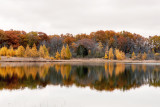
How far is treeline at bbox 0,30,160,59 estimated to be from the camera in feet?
233

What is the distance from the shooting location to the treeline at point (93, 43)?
71.1 metres

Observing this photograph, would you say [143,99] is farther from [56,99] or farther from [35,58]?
[35,58]

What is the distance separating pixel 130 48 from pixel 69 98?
78.4m

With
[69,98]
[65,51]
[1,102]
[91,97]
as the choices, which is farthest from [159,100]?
[65,51]

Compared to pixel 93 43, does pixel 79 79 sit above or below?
below

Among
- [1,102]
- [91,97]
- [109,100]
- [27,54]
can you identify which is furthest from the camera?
[27,54]

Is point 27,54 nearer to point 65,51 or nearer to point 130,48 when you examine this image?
point 65,51

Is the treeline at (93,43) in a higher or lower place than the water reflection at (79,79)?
higher

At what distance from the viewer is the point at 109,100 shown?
401 inches

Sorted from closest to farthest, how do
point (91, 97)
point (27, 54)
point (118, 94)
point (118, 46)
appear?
point (91, 97) < point (118, 94) < point (27, 54) < point (118, 46)

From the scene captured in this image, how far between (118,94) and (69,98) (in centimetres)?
316

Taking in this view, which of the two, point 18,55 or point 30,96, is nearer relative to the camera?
point 30,96

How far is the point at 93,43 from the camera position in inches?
3039

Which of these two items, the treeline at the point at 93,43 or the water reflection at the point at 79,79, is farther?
the treeline at the point at 93,43
